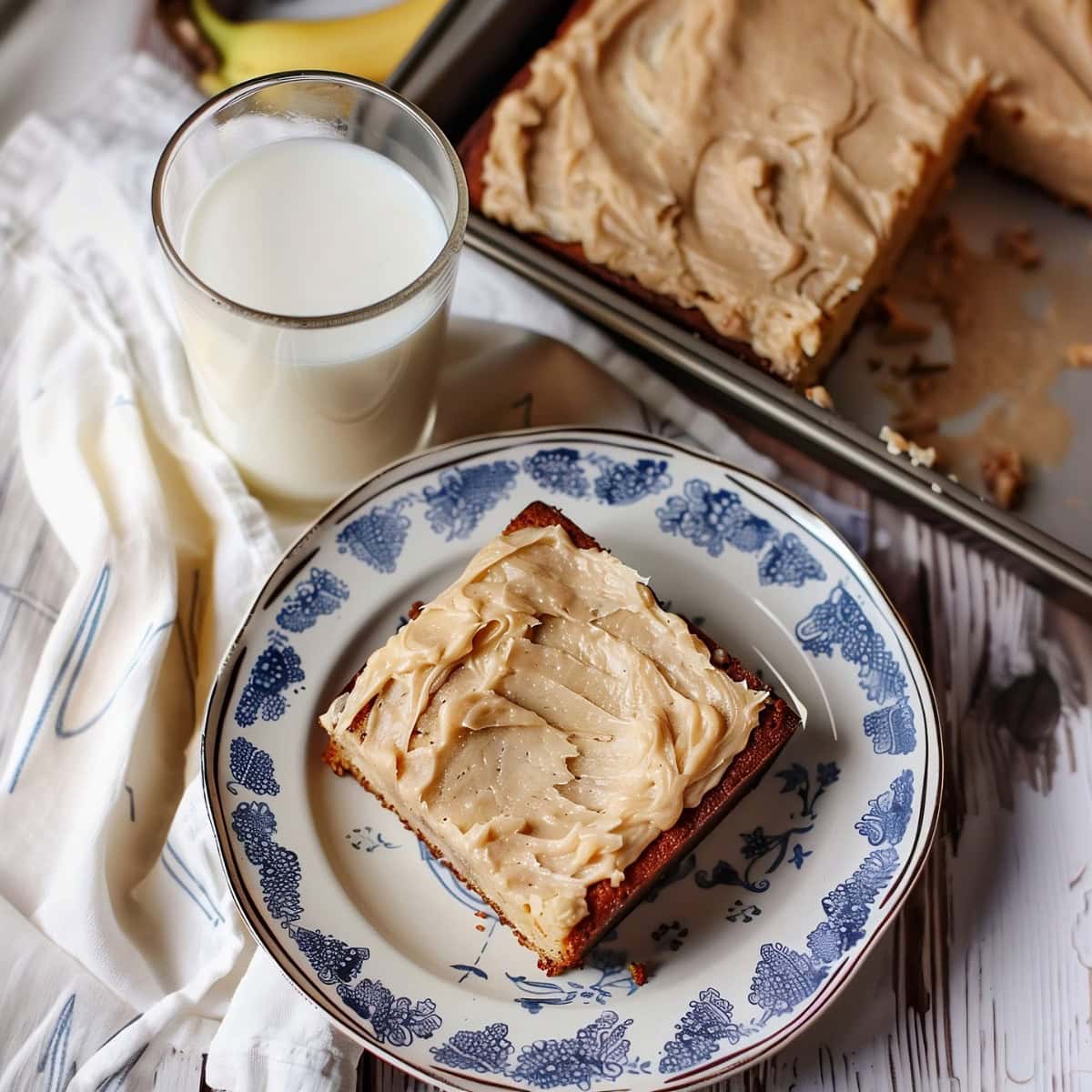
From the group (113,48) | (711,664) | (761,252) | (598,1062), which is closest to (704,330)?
(761,252)

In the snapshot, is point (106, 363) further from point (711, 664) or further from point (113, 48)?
point (711, 664)

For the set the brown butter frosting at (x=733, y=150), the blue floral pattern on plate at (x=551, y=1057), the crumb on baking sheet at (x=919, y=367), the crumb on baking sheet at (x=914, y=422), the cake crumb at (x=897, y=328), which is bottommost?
the blue floral pattern on plate at (x=551, y=1057)

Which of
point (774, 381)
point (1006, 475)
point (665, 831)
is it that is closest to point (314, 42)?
point (774, 381)

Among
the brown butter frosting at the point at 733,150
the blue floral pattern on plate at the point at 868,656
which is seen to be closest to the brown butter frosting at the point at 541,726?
the blue floral pattern on plate at the point at 868,656

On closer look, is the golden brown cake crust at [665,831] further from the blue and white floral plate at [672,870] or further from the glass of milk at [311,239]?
the glass of milk at [311,239]

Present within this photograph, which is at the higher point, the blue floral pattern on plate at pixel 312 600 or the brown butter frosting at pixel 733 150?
the brown butter frosting at pixel 733 150

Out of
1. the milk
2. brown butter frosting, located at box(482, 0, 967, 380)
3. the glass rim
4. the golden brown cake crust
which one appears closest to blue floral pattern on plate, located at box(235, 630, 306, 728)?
the golden brown cake crust
